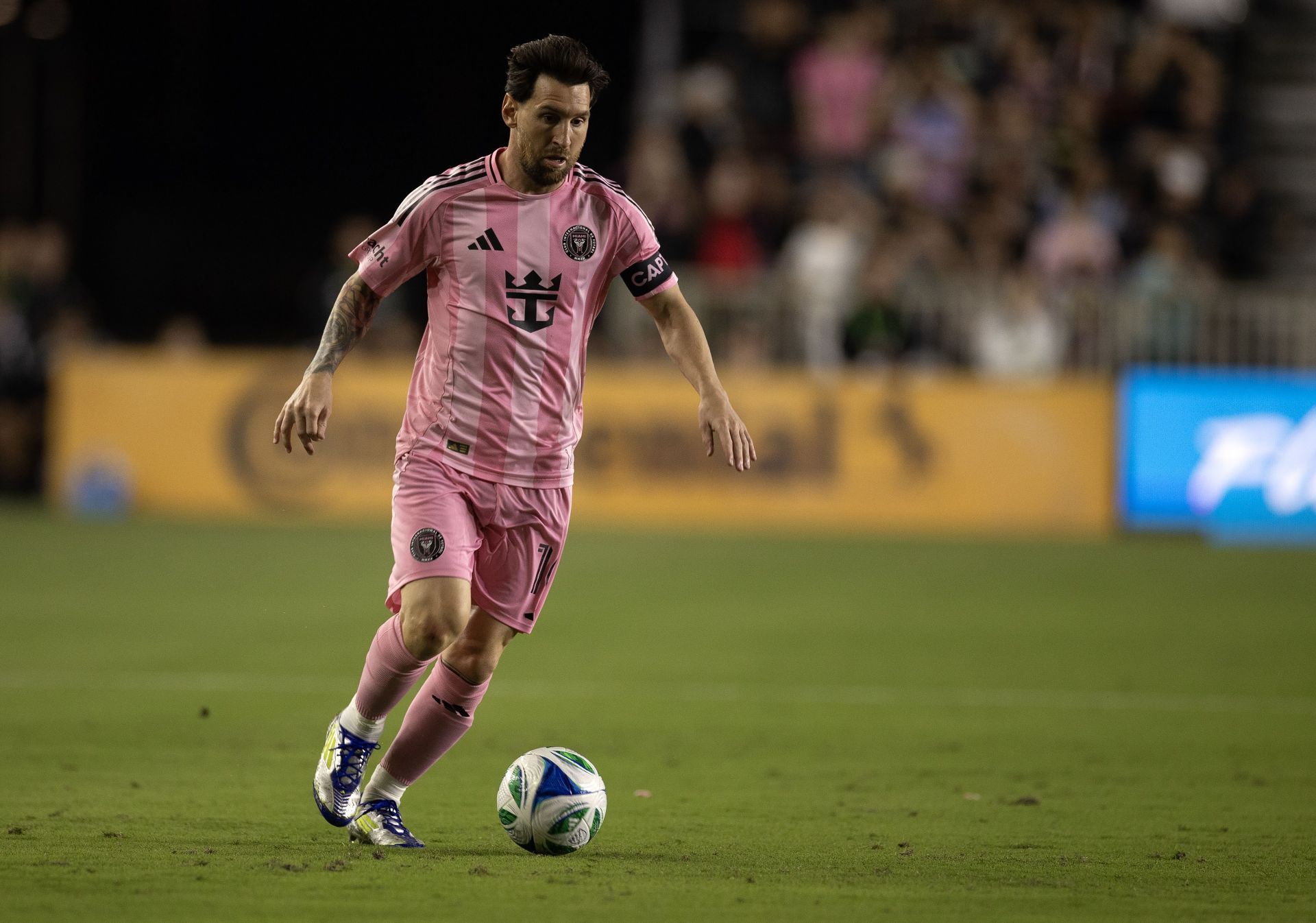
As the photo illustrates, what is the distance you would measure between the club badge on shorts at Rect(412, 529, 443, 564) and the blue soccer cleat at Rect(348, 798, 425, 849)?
79cm

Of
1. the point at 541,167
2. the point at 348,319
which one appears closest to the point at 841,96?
the point at 541,167

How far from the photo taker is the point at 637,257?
5.62 m

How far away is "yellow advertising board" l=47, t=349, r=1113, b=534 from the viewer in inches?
687

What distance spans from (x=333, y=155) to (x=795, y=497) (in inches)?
333

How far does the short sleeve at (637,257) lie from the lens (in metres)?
5.61

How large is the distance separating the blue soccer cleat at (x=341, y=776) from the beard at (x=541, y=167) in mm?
1764

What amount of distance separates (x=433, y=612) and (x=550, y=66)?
1635 mm

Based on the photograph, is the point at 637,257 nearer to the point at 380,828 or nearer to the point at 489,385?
the point at 489,385

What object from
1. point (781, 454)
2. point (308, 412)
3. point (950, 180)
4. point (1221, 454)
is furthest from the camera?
point (950, 180)

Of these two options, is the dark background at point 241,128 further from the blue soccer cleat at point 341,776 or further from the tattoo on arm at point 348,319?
the blue soccer cleat at point 341,776

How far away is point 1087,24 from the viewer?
68.5 ft

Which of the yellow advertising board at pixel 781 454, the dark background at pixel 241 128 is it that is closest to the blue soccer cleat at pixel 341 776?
the yellow advertising board at pixel 781 454

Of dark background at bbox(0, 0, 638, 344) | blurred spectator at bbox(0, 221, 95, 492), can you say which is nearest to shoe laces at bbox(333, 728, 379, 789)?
blurred spectator at bbox(0, 221, 95, 492)

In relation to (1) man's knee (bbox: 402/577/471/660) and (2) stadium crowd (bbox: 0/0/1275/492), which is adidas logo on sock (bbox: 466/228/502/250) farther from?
(2) stadium crowd (bbox: 0/0/1275/492)
